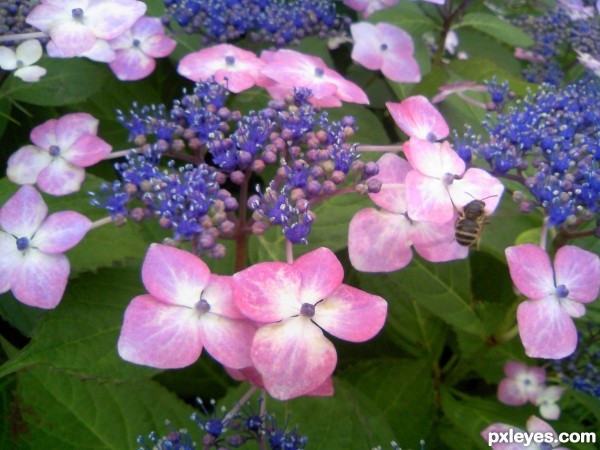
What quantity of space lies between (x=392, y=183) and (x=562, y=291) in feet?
0.95

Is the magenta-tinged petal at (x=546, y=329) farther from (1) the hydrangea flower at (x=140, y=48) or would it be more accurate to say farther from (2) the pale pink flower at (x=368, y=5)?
(2) the pale pink flower at (x=368, y=5)

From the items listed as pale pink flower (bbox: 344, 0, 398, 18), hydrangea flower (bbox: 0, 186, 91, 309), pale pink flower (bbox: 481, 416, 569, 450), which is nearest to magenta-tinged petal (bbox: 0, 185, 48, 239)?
hydrangea flower (bbox: 0, 186, 91, 309)

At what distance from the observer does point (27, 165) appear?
1.08m

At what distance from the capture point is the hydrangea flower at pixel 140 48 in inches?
48.9

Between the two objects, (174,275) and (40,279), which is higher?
(174,275)

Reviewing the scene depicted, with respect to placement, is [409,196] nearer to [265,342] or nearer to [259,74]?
[265,342]

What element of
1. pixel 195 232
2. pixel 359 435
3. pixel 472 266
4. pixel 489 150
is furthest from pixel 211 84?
pixel 472 266

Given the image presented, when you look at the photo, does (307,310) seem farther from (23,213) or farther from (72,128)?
(72,128)

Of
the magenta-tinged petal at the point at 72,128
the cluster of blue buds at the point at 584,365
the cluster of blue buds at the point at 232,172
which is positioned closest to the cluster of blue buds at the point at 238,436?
the cluster of blue buds at the point at 232,172

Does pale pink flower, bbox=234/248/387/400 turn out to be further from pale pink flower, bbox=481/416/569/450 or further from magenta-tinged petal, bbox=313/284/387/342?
pale pink flower, bbox=481/416/569/450

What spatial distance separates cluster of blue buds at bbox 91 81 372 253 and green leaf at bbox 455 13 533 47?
80 cm

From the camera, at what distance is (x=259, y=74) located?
1.12m

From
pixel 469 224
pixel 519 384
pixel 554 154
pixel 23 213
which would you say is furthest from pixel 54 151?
pixel 519 384

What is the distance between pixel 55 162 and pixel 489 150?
28.3 inches
